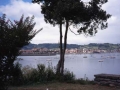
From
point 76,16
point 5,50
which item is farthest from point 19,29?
point 76,16

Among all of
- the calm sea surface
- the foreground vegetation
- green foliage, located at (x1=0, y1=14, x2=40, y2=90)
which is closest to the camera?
green foliage, located at (x1=0, y1=14, x2=40, y2=90)

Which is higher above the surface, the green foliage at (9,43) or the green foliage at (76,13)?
the green foliage at (76,13)

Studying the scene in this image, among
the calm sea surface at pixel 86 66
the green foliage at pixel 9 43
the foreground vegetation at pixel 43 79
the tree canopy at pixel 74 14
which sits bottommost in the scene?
the calm sea surface at pixel 86 66

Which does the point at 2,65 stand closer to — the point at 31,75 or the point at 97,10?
the point at 31,75

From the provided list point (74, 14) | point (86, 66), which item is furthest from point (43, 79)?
point (86, 66)

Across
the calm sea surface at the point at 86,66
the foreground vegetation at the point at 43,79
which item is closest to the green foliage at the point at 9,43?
the foreground vegetation at the point at 43,79

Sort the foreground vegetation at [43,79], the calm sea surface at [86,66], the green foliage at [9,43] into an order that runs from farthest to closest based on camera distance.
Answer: the calm sea surface at [86,66] → the foreground vegetation at [43,79] → the green foliage at [9,43]

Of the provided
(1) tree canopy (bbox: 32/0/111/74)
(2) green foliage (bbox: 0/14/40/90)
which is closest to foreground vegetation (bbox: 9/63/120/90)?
(1) tree canopy (bbox: 32/0/111/74)

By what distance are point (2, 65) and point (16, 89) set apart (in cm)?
334

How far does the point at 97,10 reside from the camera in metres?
12.2

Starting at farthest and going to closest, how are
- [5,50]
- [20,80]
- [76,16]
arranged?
[76,16], [20,80], [5,50]

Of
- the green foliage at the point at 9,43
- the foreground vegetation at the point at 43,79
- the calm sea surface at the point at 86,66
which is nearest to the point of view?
the green foliage at the point at 9,43

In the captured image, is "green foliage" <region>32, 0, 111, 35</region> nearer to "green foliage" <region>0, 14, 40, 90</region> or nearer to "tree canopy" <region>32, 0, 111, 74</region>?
"tree canopy" <region>32, 0, 111, 74</region>

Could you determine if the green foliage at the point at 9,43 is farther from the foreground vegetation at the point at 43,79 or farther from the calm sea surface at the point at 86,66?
the calm sea surface at the point at 86,66
